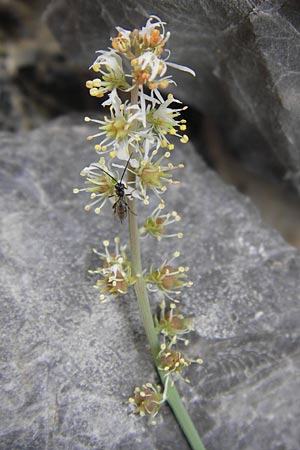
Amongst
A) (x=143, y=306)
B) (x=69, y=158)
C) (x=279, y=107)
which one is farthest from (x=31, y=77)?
(x=143, y=306)

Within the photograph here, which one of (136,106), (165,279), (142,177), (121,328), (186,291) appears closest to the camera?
(136,106)

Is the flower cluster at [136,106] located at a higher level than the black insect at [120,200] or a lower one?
higher

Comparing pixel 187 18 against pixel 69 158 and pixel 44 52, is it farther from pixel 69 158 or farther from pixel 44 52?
pixel 44 52

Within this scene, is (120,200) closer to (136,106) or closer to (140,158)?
(140,158)

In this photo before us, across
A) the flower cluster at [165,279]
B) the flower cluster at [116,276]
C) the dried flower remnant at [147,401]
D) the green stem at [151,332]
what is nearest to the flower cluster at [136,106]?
the green stem at [151,332]

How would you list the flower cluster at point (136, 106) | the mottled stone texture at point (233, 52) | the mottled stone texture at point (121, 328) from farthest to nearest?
the mottled stone texture at point (233, 52), the mottled stone texture at point (121, 328), the flower cluster at point (136, 106)

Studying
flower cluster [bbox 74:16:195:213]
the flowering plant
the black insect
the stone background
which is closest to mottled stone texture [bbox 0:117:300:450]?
the stone background

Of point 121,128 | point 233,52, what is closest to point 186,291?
point 121,128

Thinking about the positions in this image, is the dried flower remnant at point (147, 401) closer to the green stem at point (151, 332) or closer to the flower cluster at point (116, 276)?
the green stem at point (151, 332)
